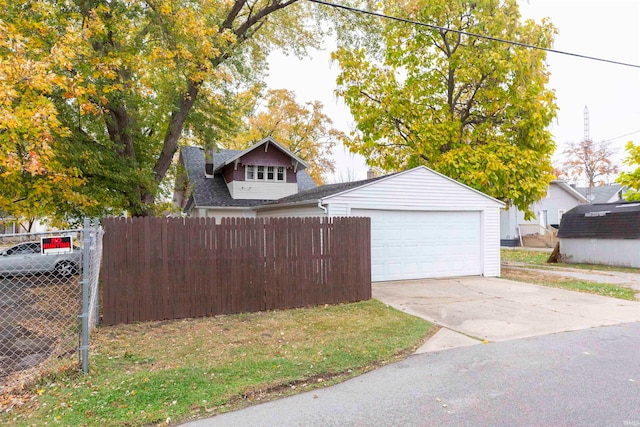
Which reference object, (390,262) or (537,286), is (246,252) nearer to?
(390,262)

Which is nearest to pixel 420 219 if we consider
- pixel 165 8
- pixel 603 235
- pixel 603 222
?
pixel 165 8

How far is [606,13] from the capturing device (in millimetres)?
10938

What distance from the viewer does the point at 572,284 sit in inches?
403

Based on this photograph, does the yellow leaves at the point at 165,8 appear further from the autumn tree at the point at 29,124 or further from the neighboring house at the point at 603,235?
the neighboring house at the point at 603,235

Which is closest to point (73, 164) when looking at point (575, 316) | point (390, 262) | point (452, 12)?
point (390, 262)

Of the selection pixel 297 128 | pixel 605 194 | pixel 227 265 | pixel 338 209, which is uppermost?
pixel 297 128

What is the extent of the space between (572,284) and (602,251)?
7.35 meters

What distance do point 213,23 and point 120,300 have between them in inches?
350

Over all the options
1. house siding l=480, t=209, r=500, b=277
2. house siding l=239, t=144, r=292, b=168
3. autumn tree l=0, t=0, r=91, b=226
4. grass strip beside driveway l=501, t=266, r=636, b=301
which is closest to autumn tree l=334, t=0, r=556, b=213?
house siding l=480, t=209, r=500, b=277

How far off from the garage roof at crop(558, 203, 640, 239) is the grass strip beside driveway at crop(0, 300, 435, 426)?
13.0m

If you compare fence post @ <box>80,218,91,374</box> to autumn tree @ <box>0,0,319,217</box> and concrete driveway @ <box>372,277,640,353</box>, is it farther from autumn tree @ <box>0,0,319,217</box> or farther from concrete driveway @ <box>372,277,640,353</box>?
concrete driveway @ <box>372,277,640,353</box>

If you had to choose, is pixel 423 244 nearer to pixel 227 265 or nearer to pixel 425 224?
pixel 425 224

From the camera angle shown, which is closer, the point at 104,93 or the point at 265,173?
the point at 104,93

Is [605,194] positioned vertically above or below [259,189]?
above
